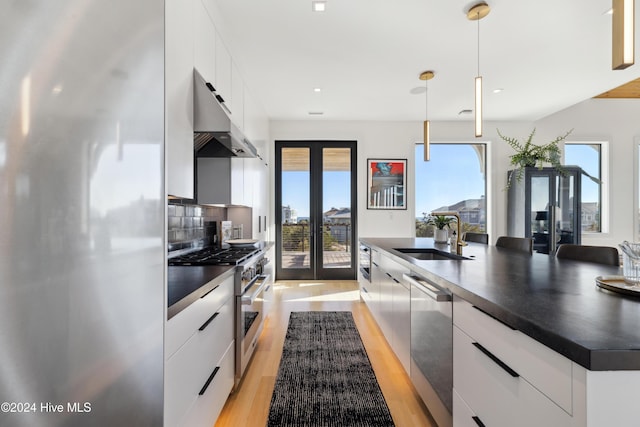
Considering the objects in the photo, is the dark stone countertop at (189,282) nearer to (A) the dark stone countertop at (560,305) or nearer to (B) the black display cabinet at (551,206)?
(A) the dark stone countertop at (560,305)

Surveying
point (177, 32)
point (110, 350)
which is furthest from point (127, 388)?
point (177, 32)

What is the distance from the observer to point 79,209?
517mm

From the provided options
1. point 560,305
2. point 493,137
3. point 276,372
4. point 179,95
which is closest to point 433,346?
point 560,305

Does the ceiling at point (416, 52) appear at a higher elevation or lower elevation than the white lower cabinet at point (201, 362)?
higher

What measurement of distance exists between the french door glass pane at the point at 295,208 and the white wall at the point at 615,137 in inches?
165

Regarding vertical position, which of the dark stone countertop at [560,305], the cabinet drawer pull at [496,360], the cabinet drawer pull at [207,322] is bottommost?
the cabinet drawer pull at [207,322]

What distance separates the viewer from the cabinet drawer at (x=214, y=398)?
4.08ft

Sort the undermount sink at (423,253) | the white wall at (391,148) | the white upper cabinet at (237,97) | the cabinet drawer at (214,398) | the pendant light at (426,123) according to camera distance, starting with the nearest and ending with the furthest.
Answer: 1. the cabinet drawer at (214,398)
2. the undermount sink at (423,253)
3. the white upper cabinet at (237,97)
4. the pendant light at (426,123)
5. the white wall at (391,148)

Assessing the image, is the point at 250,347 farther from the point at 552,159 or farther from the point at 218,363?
the point at 552,159

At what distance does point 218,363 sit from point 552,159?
521cm

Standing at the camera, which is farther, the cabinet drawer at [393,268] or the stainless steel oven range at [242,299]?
the cabinet drawer at [393,268]

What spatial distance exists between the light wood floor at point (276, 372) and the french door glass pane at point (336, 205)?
133cm

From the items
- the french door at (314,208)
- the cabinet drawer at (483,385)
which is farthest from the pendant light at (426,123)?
the cabinet drawer at (483,385)

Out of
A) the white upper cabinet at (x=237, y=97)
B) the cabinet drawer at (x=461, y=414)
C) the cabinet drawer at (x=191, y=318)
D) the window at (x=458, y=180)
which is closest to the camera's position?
the cabinet drawer at (x=191, y=318)
